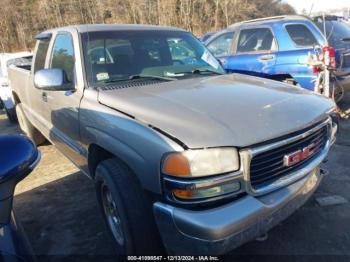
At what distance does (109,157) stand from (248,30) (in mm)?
5051

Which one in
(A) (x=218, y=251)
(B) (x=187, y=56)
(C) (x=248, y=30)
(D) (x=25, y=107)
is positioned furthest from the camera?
(C) (x=248, y=30)

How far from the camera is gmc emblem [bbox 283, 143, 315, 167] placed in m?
2.38

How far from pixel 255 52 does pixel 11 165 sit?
5703mm

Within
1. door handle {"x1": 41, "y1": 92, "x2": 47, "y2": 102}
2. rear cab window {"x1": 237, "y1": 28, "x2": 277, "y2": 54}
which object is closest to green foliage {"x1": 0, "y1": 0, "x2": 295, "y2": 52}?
rear cab window {"x1": 237, "y1": 28, "x2": 277, "y2": 54}

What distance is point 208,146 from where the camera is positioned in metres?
2.08

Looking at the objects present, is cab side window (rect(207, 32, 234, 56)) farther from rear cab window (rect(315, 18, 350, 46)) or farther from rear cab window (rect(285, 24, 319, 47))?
rear cab window (rect(315, 18, 350, 46))

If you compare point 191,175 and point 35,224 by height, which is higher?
point 191,175

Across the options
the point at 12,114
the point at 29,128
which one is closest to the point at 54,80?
the point at 29,128

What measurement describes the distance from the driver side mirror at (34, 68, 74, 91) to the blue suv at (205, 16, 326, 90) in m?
4.19

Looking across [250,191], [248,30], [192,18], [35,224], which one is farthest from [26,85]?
[192,18]

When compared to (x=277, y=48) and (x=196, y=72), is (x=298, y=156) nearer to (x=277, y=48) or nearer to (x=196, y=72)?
(x=196, y=72)

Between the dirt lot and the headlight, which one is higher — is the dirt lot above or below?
below

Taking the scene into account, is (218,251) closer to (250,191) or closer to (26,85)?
(250,191)

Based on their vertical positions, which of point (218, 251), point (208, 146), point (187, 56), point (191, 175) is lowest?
point (218, 251)
